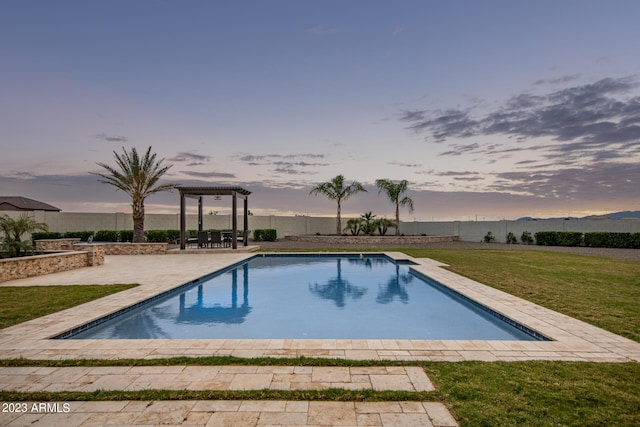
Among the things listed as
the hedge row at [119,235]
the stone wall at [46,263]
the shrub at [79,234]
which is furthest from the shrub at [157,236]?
the stone wall at [46,263]

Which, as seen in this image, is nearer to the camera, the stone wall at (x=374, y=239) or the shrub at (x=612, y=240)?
the shrub at (x=612, y=240)

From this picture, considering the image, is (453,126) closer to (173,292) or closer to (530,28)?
(530,28)

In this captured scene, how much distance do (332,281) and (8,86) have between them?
11.6 meters

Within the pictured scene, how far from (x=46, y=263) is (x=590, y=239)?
24442mm

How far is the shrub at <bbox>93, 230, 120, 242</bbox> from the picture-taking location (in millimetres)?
18688

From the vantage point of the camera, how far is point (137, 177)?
15.0 m

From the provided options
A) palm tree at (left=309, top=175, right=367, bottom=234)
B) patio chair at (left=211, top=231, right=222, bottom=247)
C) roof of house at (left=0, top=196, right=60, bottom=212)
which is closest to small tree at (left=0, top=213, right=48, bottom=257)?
patio chair at (left=211, top=231, right=222, bottom=247)

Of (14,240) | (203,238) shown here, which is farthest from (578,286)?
(14,240)

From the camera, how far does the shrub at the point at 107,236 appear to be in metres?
18.7

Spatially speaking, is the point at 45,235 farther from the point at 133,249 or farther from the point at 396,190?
the point at 396,190

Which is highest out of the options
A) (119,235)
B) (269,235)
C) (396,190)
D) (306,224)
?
(396,190)

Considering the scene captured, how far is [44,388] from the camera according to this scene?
2742mm

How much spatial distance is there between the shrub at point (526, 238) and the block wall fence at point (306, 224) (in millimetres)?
261

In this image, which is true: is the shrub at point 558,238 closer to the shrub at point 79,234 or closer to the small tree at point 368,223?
the small tree at point 368,223
